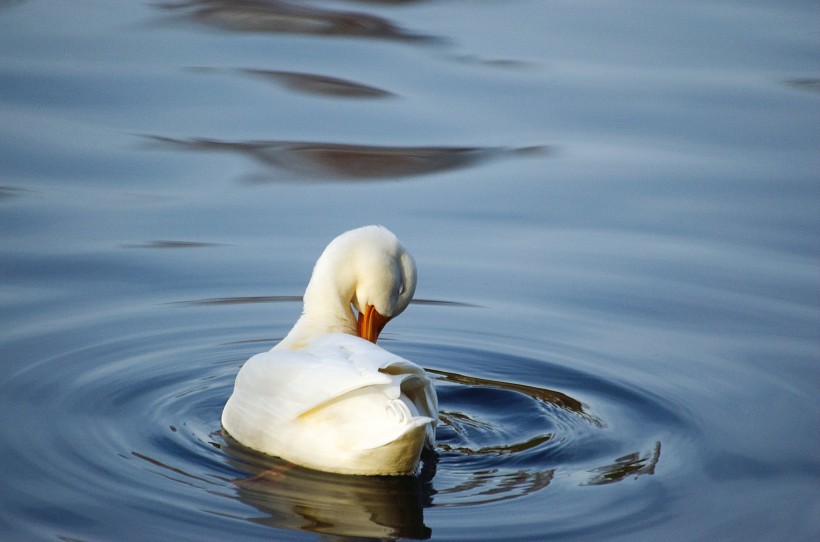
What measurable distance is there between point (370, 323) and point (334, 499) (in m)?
1.40

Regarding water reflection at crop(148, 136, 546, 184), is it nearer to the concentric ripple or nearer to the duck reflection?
the concentric ripple

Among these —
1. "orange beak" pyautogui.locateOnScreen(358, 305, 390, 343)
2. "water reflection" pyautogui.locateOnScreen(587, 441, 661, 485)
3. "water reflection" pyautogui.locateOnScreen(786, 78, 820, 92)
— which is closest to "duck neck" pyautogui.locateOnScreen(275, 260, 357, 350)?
"orange beak" pyautogui.locateOnScreen(358, 305, 390, 343)

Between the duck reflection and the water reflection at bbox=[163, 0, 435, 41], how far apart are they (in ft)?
27.7

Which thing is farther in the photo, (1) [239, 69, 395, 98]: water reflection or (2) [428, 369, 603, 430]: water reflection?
(1) [239, 69, 395, 98]: water reflection

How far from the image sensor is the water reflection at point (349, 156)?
9.78 m

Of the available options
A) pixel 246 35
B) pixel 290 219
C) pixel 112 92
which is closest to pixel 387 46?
pixel 246 35

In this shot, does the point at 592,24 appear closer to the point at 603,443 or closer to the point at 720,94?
the point at 720,94

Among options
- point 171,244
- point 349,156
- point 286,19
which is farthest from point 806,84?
point 171,244

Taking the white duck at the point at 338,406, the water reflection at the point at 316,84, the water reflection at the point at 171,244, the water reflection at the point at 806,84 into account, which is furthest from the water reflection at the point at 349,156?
the white duck at the point at 338,406

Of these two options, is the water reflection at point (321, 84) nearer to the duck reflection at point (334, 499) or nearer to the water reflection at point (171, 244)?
the water reflection at point (171, 244)

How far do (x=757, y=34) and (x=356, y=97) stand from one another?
441 centimetres

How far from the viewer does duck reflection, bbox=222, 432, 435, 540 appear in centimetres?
493

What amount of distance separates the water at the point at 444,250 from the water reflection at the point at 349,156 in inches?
1.1

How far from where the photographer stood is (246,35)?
13.1m
